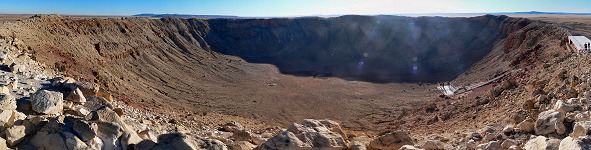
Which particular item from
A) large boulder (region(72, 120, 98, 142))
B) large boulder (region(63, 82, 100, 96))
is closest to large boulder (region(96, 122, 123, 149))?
large boulder (region(72, 120, 98, 142))

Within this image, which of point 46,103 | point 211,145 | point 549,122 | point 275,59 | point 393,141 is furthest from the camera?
point 275,59

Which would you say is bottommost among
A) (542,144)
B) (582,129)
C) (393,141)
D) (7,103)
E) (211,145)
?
(393,141)

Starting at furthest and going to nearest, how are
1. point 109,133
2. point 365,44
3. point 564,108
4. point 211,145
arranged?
point 365,44 → point 564,108 → point 211,145 → point 109,133

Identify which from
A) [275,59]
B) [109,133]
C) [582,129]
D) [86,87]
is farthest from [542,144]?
[275,59]

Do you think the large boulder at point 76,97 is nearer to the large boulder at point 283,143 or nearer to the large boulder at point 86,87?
the large boulder at point 86,87

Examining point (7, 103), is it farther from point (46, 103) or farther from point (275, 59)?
point (275, 59)

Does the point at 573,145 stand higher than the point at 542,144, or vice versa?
the point at 573,145
